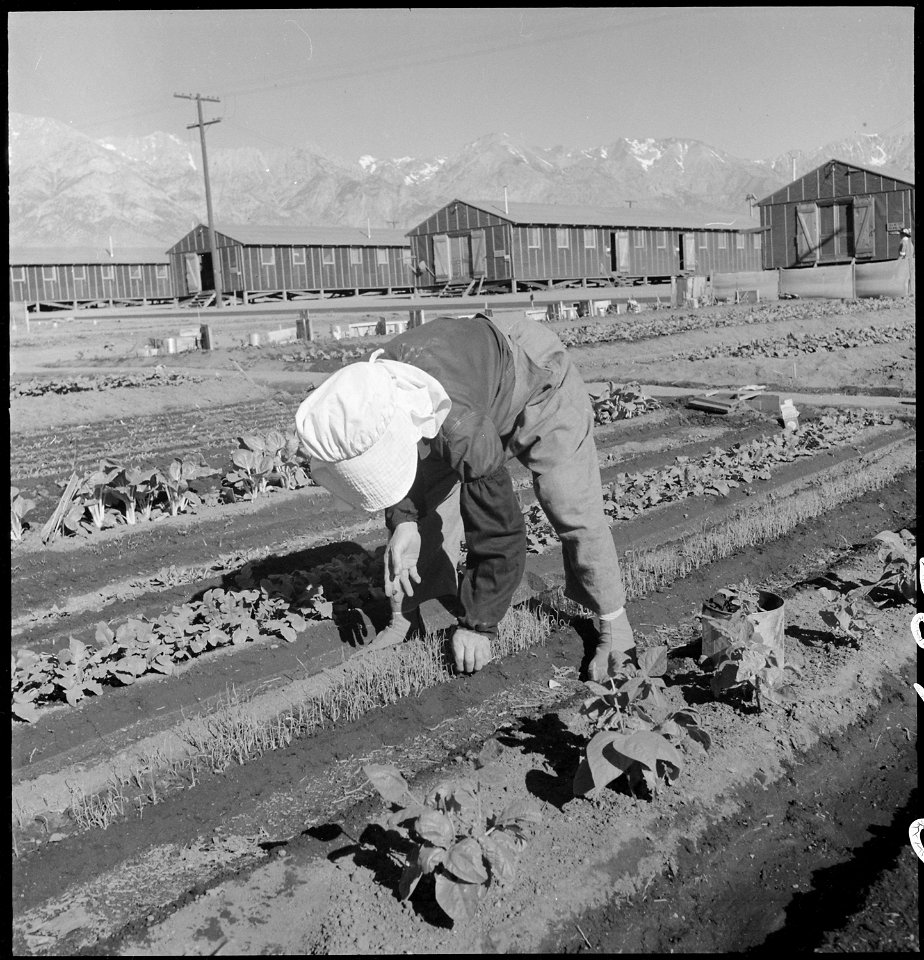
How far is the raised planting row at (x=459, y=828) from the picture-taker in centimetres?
256

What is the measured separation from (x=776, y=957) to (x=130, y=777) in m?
2.09

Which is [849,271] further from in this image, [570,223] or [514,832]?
Answer: [514,832]

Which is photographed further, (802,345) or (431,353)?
(802,345)

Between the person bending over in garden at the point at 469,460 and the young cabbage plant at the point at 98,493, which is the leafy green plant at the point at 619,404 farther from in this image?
the person bending over in garden at the point at 469,460

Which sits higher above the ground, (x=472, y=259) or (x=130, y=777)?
(x=472, y=259)

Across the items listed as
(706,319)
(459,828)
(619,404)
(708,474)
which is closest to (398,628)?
(459,828)

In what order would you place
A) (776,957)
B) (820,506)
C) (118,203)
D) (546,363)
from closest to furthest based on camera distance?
(776,957), (546,363), (820,506), (118,203)

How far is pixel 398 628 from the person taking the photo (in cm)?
442

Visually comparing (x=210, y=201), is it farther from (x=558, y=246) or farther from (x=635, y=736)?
(x=635, y=736)

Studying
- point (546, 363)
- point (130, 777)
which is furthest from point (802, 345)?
point (130, 777)

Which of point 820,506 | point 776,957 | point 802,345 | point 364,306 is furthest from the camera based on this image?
point 364,306

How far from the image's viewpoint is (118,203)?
164500 mm

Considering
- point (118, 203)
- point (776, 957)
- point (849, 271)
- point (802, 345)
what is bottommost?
point (776, 957)

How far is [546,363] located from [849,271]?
23.2 meters
